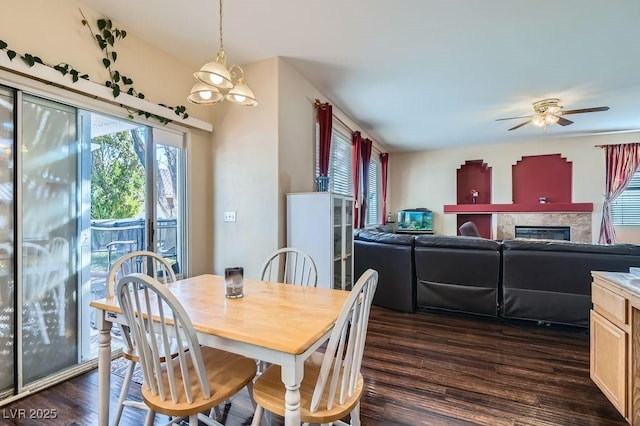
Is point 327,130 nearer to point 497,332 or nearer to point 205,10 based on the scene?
point 205,10

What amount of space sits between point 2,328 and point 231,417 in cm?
156

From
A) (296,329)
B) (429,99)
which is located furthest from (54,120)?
(429,99)

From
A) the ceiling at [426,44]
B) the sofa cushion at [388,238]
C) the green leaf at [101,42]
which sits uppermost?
the ceiling at [426,44]

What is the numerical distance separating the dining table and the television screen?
5.74 metres

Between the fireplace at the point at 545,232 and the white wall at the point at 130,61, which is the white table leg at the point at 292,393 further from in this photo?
the fireplace at the point at 545,232

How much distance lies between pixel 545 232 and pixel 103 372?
7.39 metres

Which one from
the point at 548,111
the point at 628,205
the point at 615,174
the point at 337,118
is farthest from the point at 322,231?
the point at 628,205

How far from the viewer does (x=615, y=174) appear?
19.4ft

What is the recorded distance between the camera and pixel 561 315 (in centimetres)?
310

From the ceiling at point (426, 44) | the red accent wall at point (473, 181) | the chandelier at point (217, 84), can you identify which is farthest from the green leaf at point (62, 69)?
the red accent wall at point (473, 181)

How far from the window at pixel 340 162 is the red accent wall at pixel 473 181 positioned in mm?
3344

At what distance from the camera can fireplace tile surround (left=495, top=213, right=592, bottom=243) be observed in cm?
604

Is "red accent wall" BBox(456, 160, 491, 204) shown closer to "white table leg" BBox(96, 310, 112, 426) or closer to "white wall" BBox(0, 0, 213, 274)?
"white wall" BBox(0, 0, 213, 274)

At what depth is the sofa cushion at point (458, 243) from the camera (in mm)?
3369
